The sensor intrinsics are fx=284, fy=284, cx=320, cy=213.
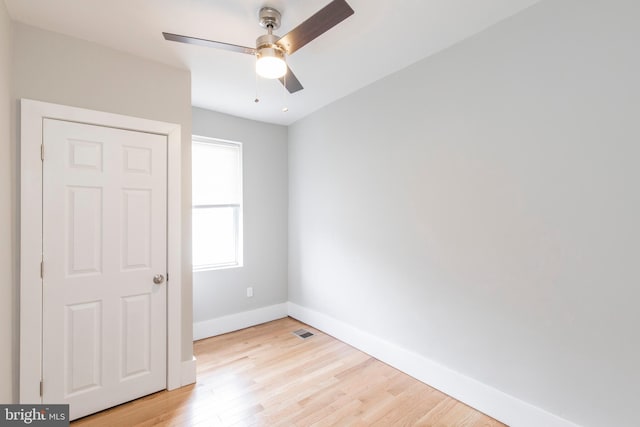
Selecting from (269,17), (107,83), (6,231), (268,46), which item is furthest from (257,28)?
(6,231)

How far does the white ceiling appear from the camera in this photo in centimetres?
173

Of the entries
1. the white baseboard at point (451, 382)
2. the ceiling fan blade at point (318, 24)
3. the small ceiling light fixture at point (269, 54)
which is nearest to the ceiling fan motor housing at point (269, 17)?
the small ceiling light fixture at point (269, 54)

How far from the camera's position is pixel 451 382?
2186 mm

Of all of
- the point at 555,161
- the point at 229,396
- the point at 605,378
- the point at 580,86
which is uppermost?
the point at 580,86

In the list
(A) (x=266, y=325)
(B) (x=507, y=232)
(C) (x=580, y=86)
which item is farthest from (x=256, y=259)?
(C) (x=580, y=86)

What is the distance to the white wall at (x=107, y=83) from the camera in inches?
73.7

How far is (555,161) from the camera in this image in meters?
1.70

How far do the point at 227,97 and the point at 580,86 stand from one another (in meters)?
2.88

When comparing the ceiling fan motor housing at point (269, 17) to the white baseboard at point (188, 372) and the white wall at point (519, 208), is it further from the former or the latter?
the white baseboard at point (188, 372)

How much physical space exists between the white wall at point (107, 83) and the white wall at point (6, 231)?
9 centimetres

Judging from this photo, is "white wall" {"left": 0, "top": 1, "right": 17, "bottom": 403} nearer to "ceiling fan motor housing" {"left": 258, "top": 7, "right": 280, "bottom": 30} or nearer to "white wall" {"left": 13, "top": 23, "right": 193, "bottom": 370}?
"white wall" {"left": 13, "top": 23, "right": 193, "bottom": 370}

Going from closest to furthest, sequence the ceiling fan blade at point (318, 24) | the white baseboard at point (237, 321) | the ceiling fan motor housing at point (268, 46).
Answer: the ceiling fan blade at point (318, 24)
the ceiling fan motor housing at point (268, 46)
the white baseboard at point (237, 321)

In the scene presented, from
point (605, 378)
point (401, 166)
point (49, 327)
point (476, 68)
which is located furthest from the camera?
point (401, 166)

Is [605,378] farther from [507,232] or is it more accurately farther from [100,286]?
[100,286]
